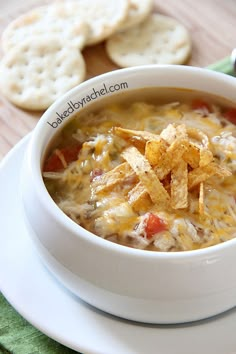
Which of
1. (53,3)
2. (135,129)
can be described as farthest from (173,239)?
(53,3)

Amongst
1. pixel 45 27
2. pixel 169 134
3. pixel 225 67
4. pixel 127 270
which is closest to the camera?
pixel 127 270

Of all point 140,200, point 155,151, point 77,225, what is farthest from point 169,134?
point 77,225

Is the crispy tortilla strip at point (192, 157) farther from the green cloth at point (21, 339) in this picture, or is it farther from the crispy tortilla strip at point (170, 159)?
the green cloth at point (21, 339)

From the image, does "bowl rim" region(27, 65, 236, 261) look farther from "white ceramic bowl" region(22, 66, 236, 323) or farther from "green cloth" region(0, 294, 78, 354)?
"green cloth" region(0, 294, 78, 354)

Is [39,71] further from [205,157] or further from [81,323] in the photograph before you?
[81,323]

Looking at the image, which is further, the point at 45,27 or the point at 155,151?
the point at 45,27

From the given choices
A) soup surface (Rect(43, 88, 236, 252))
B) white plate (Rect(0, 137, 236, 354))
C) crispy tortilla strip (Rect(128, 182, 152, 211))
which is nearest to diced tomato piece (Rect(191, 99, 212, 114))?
soup surface (Rect(43, 88, 236, 252))

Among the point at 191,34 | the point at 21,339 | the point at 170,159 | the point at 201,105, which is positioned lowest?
the point at 191,34
